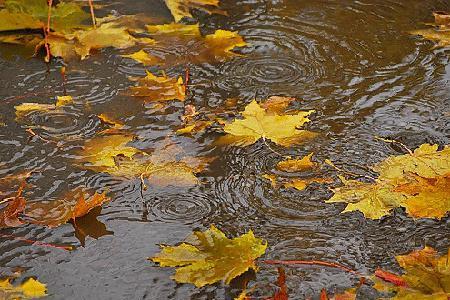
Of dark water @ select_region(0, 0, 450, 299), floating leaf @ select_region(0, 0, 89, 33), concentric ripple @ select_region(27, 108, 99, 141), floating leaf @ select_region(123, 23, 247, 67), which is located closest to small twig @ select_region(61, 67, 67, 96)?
dark water @ select_region(0, 0, 450, 299)

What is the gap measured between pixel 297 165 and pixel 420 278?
59 cm

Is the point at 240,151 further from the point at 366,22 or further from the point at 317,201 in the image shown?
the point at 366,22

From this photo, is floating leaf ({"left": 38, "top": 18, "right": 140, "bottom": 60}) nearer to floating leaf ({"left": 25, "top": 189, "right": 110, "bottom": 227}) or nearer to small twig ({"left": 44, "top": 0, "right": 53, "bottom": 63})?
small twig ({"left": 44, "top": 0, "right": 53, "bottom": 63})

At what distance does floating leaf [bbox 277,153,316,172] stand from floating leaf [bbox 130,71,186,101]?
53 cm

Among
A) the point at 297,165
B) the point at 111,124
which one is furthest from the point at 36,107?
the point at 297,165

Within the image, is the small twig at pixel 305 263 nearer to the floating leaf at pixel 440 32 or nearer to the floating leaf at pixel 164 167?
the floating leaf at pixel 164 167

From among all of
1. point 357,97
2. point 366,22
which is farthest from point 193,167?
point 366,22

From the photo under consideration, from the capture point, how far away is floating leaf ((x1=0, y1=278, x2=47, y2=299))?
150 cm

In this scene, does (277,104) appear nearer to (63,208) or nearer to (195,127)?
(195,127)

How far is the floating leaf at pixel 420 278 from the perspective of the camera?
1361 millimetres

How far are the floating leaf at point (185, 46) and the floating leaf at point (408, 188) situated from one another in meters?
0.93

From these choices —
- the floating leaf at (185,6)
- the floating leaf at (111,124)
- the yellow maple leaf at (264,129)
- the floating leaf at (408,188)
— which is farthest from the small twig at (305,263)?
the floating leaf at (185,6)

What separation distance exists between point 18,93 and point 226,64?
2.37 ft

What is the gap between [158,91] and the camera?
238 centimetres
